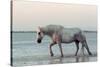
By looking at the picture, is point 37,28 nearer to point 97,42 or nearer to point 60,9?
point 60,9

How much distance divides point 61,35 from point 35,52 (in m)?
0.43

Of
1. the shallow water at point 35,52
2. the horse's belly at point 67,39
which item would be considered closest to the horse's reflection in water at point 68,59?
the shallow water at point 35,52

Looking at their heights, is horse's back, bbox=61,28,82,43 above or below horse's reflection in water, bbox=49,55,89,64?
above

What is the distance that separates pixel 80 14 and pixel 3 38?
1102 millimetres

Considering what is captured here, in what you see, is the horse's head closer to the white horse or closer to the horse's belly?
the white horse

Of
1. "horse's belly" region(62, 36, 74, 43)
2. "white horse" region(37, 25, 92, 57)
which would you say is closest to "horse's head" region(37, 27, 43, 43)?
"white horse" region(37, 25, 92, 57)

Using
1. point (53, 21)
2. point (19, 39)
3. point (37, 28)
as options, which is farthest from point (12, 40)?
→ point (53, 21)

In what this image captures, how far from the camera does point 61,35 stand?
9.20 ft

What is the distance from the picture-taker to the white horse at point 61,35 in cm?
273

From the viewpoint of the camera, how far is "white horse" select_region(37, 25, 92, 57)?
8.97 feet

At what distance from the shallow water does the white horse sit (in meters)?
0.06

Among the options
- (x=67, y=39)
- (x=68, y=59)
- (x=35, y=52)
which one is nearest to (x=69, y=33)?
(x=67, y=39)

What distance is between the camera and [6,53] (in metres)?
2.57

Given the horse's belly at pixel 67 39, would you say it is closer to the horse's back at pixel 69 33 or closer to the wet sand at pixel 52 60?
the horse's back at pixel 69 33
